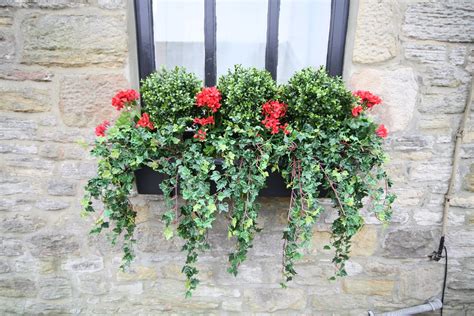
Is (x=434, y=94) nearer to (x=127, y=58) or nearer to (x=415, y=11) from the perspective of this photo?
(x=415, y=11)

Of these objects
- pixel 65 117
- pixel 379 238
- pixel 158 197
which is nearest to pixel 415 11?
pixel 379 238

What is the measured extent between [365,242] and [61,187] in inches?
66.1

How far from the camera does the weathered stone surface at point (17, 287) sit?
74.1 inches

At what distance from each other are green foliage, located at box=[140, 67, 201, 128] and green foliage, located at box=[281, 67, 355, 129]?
449 millimetres

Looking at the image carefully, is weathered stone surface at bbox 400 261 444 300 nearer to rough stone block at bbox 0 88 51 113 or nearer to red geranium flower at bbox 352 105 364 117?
red geranium flower at bbox 352 105 364 117

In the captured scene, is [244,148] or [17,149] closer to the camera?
[244,148]

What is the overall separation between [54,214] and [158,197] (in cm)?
58

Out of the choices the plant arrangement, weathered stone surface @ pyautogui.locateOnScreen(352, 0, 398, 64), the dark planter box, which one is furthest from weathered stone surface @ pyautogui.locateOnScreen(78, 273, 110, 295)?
weathered stone surface @ pyautogui.locateOnScreen(352, 0, 398, 64)

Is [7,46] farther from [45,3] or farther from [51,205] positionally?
[51,205]

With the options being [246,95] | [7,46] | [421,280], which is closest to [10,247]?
[7,46]

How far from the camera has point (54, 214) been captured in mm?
1787

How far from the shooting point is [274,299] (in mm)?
1909

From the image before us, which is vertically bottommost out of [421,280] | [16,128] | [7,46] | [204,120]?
[421,280]

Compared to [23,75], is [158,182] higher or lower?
lower
